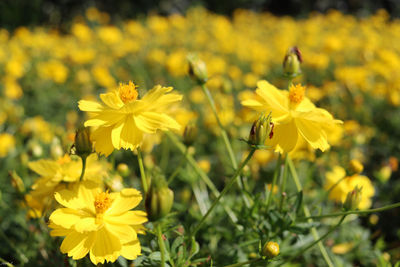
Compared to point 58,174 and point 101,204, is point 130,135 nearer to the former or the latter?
point 101,204

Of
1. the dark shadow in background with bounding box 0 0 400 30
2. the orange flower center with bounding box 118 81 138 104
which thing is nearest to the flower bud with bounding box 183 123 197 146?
the orange flower center with bounding box 118 81 138 104

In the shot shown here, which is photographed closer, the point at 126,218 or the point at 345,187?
the point at 126,218

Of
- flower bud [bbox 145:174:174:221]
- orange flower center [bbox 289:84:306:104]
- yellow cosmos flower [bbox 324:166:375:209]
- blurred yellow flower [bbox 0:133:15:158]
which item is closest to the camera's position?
flower bud [bbox 145:174:174:221]

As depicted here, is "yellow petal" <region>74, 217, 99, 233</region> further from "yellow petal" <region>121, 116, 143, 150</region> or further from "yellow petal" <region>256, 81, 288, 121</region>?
"yellow petal" <region>256, 81, 288, 121</region>

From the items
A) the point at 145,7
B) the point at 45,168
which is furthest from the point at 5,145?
the point at 145,7

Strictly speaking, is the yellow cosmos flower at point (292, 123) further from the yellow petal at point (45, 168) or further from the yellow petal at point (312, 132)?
the yellow petal at point (45, 168)

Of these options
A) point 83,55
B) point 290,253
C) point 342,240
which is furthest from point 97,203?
point 83,55
